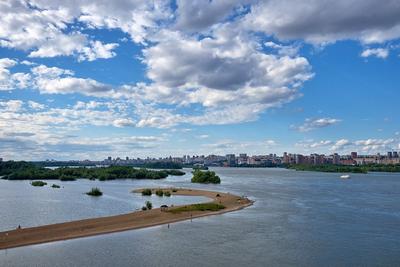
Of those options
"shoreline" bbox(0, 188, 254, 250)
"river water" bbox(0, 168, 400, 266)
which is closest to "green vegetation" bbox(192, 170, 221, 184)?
"river water" bbox(0, 168, 400, 266)

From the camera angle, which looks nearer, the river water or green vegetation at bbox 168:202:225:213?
the river water

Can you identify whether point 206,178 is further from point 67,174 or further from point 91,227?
point 91,227

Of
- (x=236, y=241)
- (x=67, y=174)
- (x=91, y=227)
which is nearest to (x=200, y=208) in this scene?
(x=91, y=227)

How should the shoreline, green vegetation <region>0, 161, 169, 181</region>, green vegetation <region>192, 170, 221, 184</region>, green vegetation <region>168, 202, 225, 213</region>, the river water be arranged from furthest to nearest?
green vegetation <region>0, 161, 169, 181</region>
green vegetation <region>192, 170, 221, 184</region>
green vegetation <region>168, 202, 225, 213</region>
the shoreline
the river water

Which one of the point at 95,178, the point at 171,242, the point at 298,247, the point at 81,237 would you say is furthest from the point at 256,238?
the point at 95,178

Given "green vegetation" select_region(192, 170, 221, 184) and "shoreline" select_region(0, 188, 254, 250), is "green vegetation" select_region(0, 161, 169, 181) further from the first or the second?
"shoreline" select_region(0, 188, 254, 250)

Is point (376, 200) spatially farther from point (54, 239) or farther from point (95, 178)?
point (95, 178)

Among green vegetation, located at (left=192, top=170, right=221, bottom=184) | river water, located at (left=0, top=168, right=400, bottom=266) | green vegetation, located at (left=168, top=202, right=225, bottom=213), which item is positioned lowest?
river water, located at (left=0, top=168, right=400, bottom=266)

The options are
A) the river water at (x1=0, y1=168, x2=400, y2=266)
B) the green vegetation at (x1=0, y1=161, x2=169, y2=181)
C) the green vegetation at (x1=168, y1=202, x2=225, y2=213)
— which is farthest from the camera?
the green vegetation at (x1=0, y1=161, x2=169, y2=181)

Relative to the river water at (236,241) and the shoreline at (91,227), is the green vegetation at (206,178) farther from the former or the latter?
the shoreline at (91,227)

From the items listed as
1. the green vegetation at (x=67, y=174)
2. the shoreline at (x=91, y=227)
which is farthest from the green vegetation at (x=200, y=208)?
the green vegetation at (x=67, y=174)

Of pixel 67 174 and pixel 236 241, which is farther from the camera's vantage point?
pixel 67 174

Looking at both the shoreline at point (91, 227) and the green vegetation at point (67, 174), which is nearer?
the shoreline at point (91, 227)
